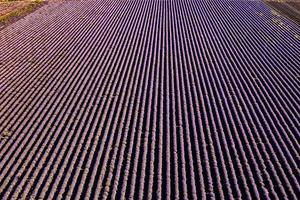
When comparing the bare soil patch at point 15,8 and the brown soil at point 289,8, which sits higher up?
the brown soil at point 289,8

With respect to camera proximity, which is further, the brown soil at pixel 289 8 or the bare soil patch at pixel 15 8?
the brown soil at pixel 289 8

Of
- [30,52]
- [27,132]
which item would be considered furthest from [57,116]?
[30,52]

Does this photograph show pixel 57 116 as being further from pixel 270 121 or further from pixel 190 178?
pixel 270 121

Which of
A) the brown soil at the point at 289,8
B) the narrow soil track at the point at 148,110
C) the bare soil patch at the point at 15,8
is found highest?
the brown soil at the point at 289,8

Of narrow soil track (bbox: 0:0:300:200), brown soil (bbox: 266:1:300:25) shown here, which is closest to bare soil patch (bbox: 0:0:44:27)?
narrow soil track (bbox: 0:0:300:200)

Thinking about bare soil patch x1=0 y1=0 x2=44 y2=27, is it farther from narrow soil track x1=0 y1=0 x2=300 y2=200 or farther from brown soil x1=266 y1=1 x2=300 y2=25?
brown soil x1=266 y1=1 x2=300 y2=25

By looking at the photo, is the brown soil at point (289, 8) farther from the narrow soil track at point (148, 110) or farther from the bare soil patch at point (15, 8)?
the bare soil patch at point (15, 8)

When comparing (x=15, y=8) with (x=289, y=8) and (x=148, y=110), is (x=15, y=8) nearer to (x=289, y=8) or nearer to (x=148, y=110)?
(x=148, y=110)

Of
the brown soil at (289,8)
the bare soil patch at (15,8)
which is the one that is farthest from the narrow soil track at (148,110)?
the brown soil at (289,8)
